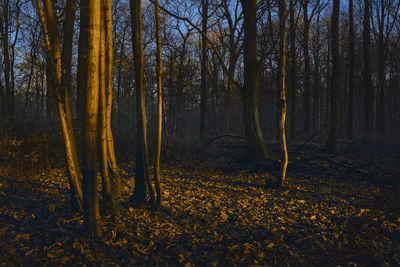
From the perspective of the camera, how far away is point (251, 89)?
1095 centimetres

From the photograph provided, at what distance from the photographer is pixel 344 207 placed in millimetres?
6441

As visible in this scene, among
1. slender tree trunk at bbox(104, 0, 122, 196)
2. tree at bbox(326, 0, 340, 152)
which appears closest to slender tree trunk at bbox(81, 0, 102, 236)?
slender tree trunk at bbox(104, 0, 122, 196)

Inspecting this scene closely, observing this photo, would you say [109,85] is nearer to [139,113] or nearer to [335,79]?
[139,113]

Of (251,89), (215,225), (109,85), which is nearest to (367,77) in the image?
(251,89)

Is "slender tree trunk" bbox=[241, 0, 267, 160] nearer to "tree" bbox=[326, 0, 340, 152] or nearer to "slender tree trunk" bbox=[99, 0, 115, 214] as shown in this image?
"tree" bbox=[326, 0, 340, 152]

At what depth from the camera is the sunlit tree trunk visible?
546cm

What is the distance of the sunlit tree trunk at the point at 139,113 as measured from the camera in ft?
17.9

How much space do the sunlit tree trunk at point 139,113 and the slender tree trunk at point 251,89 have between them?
619 cm

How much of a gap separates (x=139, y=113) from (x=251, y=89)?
640cm

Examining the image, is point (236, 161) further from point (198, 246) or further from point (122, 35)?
point (122, 35)

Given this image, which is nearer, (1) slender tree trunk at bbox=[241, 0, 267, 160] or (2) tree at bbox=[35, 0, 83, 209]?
(2) tree at bbox=[35, 0, 83, 209]

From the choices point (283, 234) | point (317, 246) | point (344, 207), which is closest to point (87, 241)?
point (283, 234)

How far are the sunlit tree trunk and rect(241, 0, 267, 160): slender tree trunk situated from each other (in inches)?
244

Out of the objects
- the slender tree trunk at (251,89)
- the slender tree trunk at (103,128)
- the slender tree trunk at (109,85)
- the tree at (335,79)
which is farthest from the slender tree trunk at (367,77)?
the slender tree trunk at (103,128)
